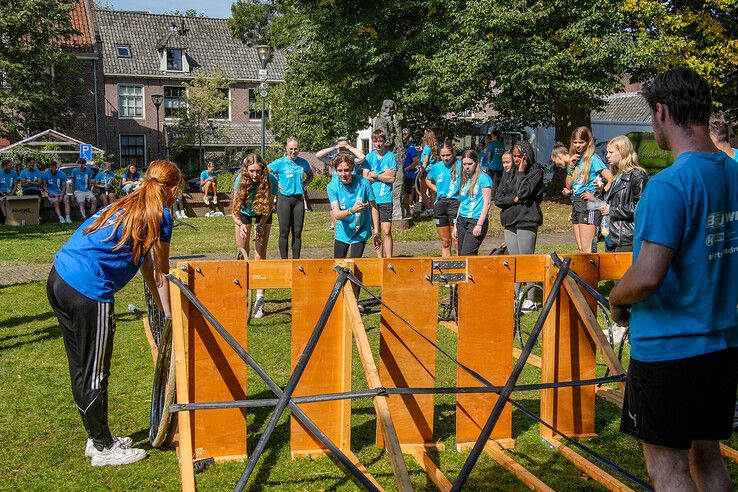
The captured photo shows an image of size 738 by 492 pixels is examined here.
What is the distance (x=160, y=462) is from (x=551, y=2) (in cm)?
1878

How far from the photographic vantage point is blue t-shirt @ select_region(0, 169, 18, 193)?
826 inches

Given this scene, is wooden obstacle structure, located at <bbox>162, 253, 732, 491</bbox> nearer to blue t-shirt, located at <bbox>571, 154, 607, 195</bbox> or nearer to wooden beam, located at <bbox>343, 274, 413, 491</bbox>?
wooden beam, located at <bbox>343, 274, 413, 491</bbox>

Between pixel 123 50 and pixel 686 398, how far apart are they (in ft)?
174

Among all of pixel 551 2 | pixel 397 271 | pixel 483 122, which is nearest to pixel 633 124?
pixel 483 122

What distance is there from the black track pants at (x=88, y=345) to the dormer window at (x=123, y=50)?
1968 inches

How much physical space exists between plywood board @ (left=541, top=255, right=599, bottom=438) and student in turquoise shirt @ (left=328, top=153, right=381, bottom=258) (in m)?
3.71

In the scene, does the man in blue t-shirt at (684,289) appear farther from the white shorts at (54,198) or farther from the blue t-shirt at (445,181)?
the white shorts at (54,198)

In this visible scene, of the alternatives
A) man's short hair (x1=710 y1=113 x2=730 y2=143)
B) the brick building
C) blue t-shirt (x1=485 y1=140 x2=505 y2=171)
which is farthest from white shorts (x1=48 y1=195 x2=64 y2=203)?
the brick building

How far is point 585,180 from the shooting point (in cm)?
947

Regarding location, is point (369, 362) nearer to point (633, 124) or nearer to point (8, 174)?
point (8, 174)

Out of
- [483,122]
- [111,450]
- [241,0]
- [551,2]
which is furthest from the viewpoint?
[241,0]

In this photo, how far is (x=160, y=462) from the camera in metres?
4.95

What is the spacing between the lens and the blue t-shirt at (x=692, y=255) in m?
3.01

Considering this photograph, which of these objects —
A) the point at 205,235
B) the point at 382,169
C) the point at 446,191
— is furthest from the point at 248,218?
the point at 205,235
